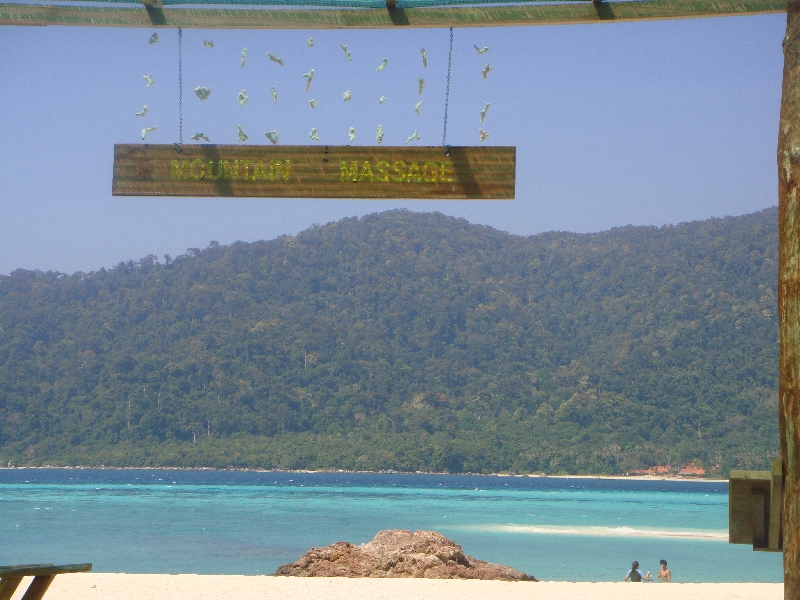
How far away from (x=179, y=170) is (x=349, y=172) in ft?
2.59

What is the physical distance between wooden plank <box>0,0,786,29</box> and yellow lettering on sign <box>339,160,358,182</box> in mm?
611

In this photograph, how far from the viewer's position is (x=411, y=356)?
4090 inches

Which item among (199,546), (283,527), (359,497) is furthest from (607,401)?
(199,546)

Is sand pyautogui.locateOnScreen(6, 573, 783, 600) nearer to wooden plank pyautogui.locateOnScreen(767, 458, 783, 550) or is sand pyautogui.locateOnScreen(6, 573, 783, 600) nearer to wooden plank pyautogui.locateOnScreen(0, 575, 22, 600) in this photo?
wooden plank pyautogui.locateOnScreen(0, 575, 22, 600)

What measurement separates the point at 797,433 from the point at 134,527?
37.9 meters

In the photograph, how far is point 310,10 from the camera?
476 centimetres

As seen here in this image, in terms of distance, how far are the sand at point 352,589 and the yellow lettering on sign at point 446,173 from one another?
7011 millimetres

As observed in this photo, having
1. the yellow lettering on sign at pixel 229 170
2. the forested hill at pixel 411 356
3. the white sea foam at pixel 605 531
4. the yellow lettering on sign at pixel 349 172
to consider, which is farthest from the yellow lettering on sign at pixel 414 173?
the forested hill at pixel 411 356

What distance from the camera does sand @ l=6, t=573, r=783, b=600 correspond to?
11.2 metres

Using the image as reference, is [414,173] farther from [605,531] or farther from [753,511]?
[605,531]

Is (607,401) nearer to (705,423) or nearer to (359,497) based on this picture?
(705,423)

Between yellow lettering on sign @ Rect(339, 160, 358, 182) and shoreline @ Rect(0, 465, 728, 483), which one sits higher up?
yellow lettering on sign @ Rect(339, 160, 358, 182)

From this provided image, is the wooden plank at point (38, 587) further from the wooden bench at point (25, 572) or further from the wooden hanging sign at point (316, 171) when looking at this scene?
the wooden hanging sign at point (316, 171)

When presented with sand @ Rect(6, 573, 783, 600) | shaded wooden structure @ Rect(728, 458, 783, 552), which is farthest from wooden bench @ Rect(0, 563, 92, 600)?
sand @ Rect(6, 573, 783, 600)
